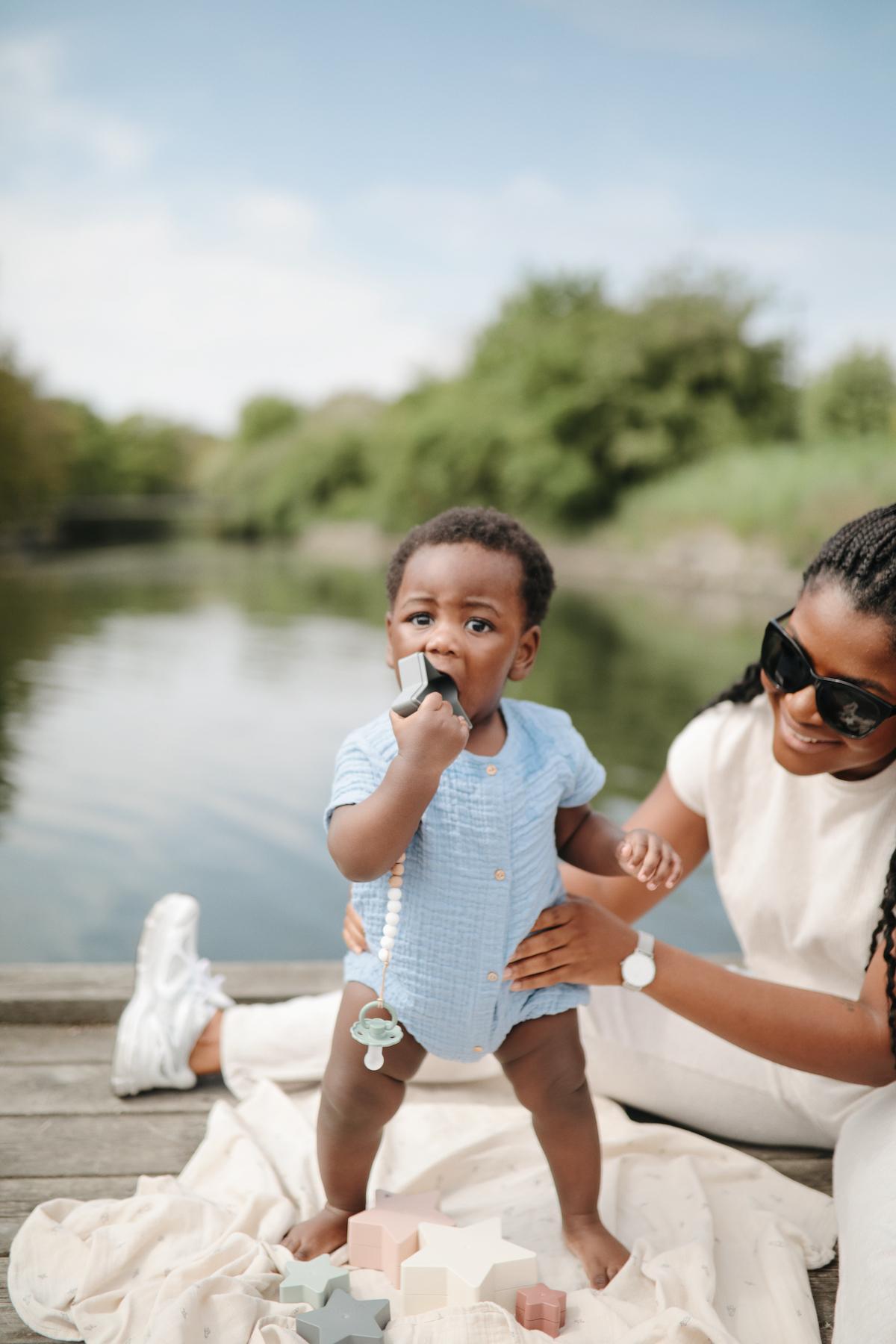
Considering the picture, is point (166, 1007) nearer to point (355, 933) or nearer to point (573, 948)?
point (355, 933)

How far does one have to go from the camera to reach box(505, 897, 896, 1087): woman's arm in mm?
1627

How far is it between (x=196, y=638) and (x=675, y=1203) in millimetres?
11672

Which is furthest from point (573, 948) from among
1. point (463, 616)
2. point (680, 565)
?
point (680, 565)

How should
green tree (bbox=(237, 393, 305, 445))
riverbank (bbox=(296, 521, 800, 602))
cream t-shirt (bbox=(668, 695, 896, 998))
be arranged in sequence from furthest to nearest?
green tree (bbox=(237, 393, 305, 445))
riverbank (bbox=(296, 521, 800, 602))
cream t-shirt (bbox=(668, 695, 896, 998))

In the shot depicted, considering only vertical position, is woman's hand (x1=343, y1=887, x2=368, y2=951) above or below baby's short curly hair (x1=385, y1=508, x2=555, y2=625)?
below

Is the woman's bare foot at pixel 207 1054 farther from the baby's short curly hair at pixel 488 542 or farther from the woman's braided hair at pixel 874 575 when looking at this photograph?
the woman's braided hair at pixel 874 575

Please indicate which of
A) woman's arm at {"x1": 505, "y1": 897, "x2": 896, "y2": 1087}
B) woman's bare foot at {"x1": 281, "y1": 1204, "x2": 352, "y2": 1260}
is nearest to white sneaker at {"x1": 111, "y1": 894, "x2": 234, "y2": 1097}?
woman's bare foot at {"x1": 281, "y1": 1204, "x2": 352, "y2": 1260}

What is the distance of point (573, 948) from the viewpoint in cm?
160

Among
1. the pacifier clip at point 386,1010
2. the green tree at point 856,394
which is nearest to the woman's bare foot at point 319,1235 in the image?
the pacifier clip at point 386,1010

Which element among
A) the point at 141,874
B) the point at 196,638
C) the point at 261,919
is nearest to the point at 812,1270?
the point at 261,919

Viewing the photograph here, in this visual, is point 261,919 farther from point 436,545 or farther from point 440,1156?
point 436,545

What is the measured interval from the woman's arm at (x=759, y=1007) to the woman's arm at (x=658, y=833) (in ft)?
1.27

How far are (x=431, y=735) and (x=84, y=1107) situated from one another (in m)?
1.25

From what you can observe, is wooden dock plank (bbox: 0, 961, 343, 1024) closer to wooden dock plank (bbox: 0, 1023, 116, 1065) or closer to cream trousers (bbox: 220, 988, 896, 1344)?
wooden dock plank (bbox: 0, 1023, 116, 1065)
